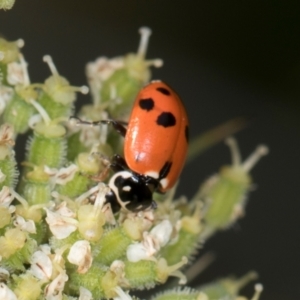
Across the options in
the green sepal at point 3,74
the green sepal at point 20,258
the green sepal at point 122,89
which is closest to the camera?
the green sepal at point 20,258

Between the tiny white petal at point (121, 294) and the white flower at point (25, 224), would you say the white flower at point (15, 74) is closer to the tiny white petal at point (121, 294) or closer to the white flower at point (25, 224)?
the white flower at point (25, 224)

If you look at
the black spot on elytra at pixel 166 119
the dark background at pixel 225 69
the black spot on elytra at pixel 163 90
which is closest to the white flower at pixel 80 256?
the black spot on elytra at pixel 166 119

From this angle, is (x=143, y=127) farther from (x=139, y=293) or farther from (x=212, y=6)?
(x=212, y=6)

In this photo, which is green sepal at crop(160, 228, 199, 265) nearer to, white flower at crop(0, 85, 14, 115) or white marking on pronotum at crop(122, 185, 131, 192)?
white marking on pronotum at crop(122, 185, 131, 192)

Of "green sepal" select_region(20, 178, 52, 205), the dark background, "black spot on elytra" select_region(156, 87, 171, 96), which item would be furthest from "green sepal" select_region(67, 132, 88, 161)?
the dark background

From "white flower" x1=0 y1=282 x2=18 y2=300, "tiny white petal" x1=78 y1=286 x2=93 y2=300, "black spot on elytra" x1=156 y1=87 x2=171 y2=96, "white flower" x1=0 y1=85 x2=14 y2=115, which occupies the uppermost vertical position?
"black spot on elytra" x1=156 y1=87 x2=171 y2=96

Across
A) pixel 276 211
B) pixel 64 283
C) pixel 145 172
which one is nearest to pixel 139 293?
pixel 145 172
